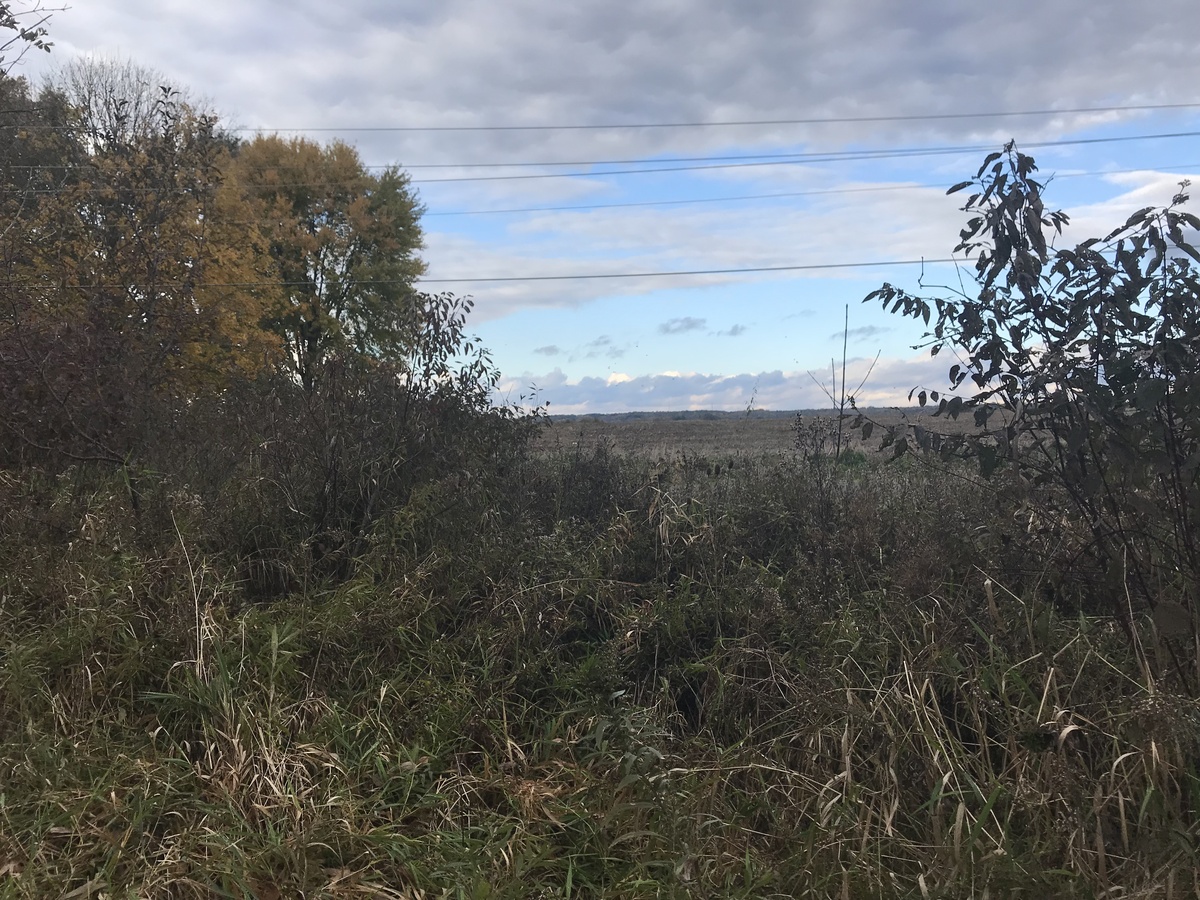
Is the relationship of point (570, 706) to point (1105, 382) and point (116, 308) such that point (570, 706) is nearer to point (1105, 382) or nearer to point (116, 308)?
point (1105, 382)

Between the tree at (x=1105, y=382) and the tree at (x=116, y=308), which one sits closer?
the tree at (x=1105, y=382)

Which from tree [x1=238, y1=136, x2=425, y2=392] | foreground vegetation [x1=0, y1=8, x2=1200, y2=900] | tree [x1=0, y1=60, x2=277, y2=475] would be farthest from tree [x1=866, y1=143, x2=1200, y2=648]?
tree [x1=238, y1=136, x2=425, y2=392]

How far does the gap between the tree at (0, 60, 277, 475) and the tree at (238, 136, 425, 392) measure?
54.6 ft

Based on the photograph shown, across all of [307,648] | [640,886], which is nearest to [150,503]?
[307,648]

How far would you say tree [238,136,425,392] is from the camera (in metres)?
30.9

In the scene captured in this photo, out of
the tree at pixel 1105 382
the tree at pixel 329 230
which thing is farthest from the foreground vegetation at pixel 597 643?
the tree at pixel 329 230

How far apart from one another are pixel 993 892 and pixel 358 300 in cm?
3213

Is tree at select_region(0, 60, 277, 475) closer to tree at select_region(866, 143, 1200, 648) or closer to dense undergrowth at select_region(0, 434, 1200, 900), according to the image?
dense undergrowth at select_region(0, 434, 1200, 900)

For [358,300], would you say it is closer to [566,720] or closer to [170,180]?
[170,180]

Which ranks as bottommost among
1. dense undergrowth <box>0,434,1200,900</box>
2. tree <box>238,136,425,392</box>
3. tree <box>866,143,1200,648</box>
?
dense undergrowth <box>0,434,1200,900</box>

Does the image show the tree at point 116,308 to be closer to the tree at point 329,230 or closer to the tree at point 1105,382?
the tree at point 1105,382

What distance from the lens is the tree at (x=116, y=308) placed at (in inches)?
257

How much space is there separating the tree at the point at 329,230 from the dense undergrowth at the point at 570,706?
2605 centimetres

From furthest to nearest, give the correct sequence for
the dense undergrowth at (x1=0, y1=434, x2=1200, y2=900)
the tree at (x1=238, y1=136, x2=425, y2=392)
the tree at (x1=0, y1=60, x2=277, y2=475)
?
the tree at (x1=238, y1=136, x2=425, y2=392)
the tree at (x1=0, y1=60, x2=277, y2=475)
the dense undergrowth at (x1=0, y1=434, x2=1200, y2=900)
